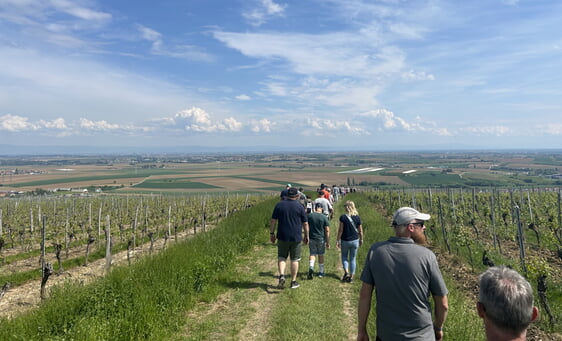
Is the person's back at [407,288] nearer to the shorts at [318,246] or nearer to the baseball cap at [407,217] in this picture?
the baseball cap at [407,217]

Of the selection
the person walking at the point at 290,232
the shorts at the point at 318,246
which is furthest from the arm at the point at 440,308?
the shorts at the point at 318,246

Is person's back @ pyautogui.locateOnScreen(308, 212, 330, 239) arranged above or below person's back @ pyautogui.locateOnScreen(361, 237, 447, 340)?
below

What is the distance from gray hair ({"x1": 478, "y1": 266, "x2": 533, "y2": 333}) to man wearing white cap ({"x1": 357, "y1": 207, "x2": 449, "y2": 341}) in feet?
2.70

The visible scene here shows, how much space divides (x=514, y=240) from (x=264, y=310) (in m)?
12.3

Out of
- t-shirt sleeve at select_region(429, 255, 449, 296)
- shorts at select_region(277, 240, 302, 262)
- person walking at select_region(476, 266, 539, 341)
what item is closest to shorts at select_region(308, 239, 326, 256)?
shorts at select_region(277, 240, 302, 262)

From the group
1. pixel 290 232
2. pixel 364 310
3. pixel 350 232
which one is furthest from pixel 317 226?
pixel 364 310

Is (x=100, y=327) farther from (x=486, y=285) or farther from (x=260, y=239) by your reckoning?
(x=260, y=239)

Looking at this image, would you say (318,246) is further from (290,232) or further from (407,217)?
(407,217)

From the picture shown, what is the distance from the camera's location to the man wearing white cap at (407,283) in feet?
9.01

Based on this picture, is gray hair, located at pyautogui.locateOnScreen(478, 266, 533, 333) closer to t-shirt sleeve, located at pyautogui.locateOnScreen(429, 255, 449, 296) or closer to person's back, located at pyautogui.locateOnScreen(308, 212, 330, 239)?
t-shirt sleeve, located at pyautogui.locateOnScreen(429, 255, 449, 296)

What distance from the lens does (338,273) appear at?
7609 mm

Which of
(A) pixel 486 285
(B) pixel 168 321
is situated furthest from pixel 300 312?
(A) pixel 486 285

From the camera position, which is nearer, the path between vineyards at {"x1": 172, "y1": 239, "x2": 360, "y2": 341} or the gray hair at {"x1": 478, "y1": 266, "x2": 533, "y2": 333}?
the gray hair at {"x1": 478, "y1": 266, "x2": 533, "y2": 333}

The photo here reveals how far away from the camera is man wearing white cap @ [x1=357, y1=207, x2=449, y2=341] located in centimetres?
275
